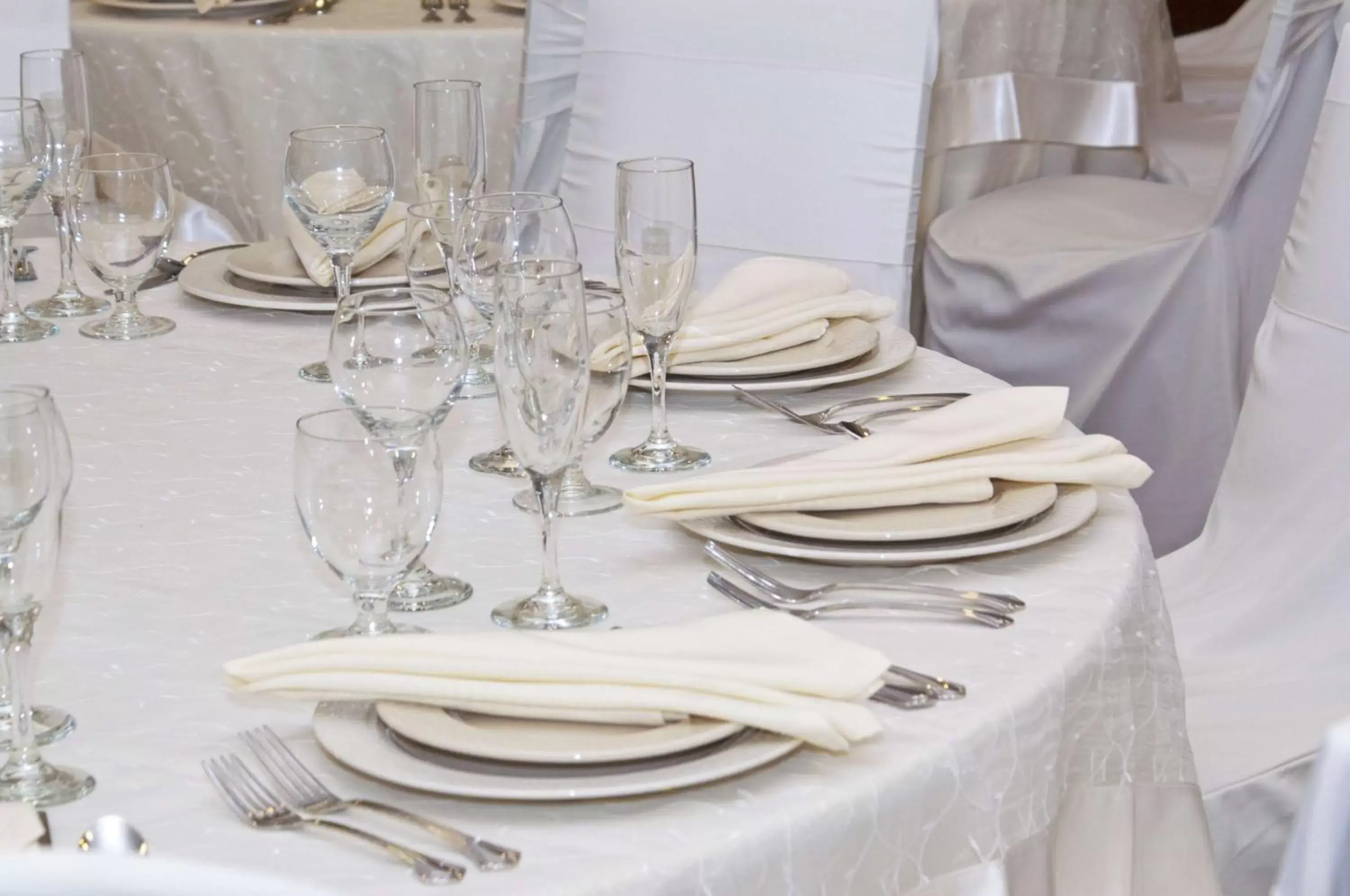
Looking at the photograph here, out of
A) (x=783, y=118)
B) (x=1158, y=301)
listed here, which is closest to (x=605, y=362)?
(x=783, y=118)

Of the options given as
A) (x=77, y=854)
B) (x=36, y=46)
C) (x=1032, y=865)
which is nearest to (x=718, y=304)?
(x=1032, y=865)

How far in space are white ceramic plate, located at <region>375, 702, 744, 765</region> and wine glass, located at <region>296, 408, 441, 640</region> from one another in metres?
0.09

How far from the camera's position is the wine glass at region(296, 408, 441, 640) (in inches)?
32.0

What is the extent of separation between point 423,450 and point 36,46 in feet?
6.28

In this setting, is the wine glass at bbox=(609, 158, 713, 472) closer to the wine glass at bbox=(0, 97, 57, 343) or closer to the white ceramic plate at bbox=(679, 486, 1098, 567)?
the white ceramic plate at bbox=(679, 486, 1098, 567)

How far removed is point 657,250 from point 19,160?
0.64 metres

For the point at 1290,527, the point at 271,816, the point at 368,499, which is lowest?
the point at 1290,527

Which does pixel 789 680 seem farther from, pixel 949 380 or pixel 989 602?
pixel 949 380

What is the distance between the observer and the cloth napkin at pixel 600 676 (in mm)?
732

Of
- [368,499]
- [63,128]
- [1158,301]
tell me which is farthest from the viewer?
[1158,301]

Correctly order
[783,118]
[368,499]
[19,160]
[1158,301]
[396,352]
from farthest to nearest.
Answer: [1158,301] < [783,118] < [19,160] < [396,352] < [368,499]

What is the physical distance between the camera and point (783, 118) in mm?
2279

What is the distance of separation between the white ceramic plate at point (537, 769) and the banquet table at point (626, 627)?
0.7 inches

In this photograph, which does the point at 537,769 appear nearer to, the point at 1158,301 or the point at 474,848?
the point at 474,848
